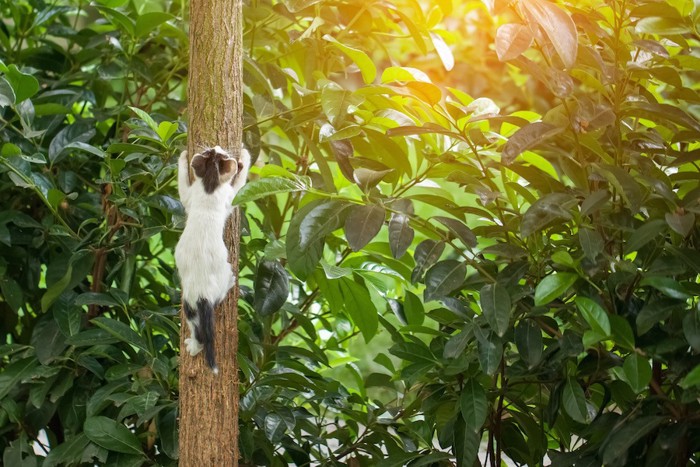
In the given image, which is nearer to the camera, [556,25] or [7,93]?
[556,25]

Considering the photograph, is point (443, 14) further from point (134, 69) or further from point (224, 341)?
point (224, 341)

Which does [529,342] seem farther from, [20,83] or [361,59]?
[20,83]

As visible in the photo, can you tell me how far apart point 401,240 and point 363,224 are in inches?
3.0

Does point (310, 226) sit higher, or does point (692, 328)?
point (310, 226)

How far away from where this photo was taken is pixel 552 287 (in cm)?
121

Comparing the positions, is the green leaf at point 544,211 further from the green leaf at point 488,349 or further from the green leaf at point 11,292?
the green leaf at point 11,292

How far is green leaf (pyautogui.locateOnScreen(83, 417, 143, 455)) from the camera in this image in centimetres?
152

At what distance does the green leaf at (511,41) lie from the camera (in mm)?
1229

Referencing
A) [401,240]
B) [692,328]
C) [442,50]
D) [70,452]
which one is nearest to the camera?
[692,328]

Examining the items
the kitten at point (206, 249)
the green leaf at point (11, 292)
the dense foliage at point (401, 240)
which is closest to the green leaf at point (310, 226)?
the dense foliage at point (401, 240)

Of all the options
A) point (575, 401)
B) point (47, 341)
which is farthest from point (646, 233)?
point (47, 341)

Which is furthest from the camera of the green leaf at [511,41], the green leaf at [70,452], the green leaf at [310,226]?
the green leaf at [70,452]

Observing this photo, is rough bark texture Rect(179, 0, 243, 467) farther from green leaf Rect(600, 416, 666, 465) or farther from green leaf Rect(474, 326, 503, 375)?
green leaf Rect(600, 416, 666, 465)

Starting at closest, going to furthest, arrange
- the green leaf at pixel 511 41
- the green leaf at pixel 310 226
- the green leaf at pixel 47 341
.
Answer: the green leaf at pixel 511 41, the green leaf at pixel 310 226, the green leaf at pixel 47 341
